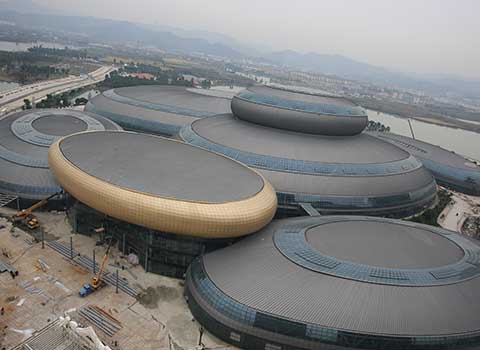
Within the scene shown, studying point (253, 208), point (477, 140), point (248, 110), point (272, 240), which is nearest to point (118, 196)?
point (253, 208)

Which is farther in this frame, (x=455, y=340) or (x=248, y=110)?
(x=248, y=110)

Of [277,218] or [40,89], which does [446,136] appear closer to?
[277,218]

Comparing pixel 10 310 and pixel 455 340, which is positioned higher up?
pixel 455 340

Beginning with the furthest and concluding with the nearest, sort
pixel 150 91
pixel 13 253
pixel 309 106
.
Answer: pixel 150 91 < pixel 309 106 < pixel 13 253

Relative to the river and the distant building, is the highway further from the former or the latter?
the river

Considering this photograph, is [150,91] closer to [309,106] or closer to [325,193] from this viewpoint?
[309,106]

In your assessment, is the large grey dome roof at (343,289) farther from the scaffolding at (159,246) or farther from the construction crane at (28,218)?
the construction crane at (28,218)
